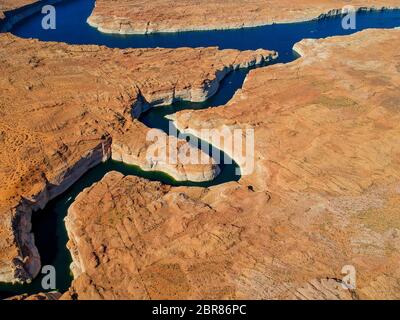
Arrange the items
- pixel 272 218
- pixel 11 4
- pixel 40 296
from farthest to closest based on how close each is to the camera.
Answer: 1. pixel 11 4
2. pixel 272 218
3. pixel 40 296

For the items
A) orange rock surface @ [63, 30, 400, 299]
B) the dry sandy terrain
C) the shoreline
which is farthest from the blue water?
the dry sandy terrain

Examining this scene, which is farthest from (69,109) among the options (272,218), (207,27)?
(207,27)

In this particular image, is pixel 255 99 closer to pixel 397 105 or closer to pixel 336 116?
pixel 336 116

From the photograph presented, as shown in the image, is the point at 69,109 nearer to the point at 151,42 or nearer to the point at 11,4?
the point at 151,42

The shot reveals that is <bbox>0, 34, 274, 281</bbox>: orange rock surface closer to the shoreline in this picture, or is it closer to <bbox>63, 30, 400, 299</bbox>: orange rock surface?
<bbox>63, 30, 400, 299</bbox>: orange rock surface

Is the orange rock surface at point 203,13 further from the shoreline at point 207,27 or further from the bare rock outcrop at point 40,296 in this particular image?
the bare rock outcrop at point 40,296
